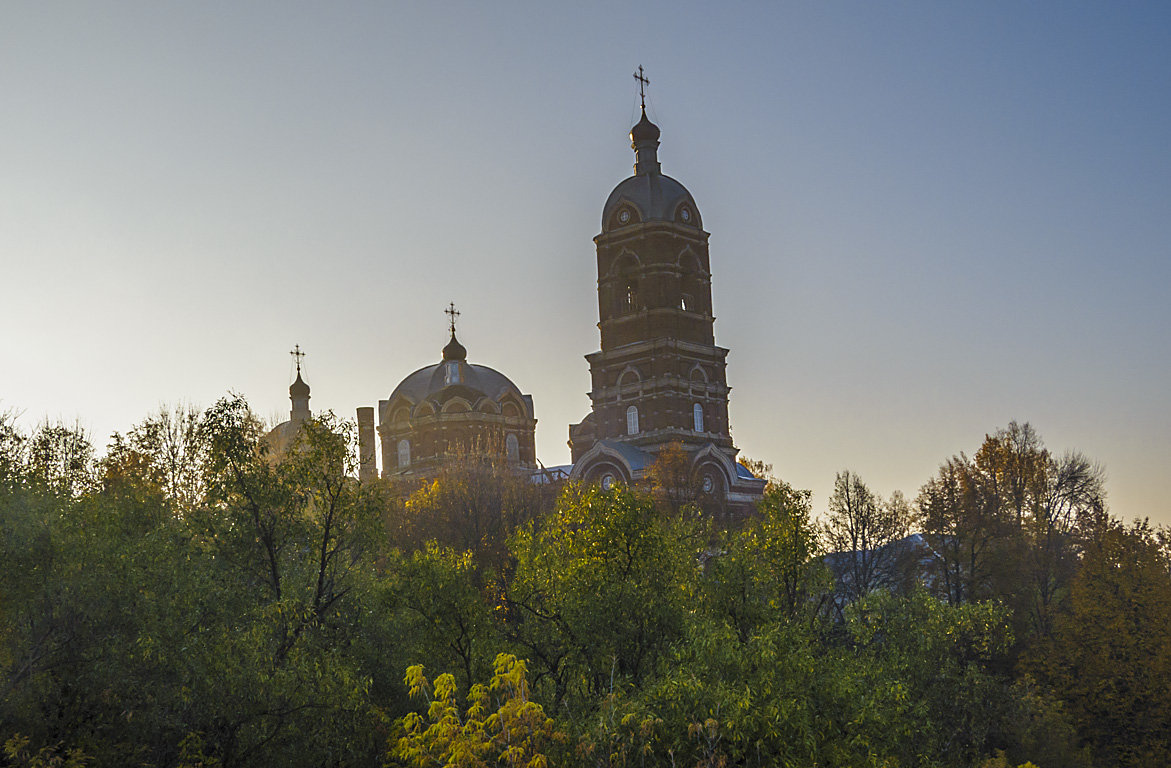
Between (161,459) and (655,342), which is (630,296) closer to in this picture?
(655,342)

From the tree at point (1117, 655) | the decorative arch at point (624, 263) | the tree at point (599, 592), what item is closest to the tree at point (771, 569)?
the tree at point (599, 592)

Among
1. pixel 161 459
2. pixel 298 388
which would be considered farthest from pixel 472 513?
pixel 298 388

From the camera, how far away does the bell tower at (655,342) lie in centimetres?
5178

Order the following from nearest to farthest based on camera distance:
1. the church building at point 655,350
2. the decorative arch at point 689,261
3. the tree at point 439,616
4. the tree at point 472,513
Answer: the tree at point 439,616, the tree at point 472,513, the church building at point 655,350, the decorative arch at point 689,261

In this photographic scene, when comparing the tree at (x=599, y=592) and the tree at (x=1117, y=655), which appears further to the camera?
the tree at (x=1117, y=655)

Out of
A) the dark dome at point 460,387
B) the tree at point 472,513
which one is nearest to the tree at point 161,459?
the tree at point 472,513

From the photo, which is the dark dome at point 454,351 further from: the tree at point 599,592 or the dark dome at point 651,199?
the tree at point 599,592

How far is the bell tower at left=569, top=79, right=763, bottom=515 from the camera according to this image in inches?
2039

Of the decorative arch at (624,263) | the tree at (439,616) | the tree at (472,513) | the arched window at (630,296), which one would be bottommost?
the tree at (439,616)

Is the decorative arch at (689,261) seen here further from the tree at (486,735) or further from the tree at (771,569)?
the tree at (486,735)

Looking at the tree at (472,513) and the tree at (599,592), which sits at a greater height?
the tree at (472,513)

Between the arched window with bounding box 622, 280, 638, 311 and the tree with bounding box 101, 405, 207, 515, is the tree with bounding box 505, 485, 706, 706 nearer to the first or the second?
the tree with bounding box 101, 405, 207, 515

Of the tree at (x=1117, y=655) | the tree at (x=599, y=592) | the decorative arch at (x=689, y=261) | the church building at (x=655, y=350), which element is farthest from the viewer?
the decorative arch at (x=689, y=261)

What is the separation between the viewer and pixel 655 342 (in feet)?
171
